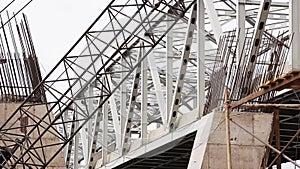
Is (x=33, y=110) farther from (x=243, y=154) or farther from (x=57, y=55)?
(x=57, y=55)

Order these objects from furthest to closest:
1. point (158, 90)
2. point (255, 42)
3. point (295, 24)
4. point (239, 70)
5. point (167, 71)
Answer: point (158, 90) < point (167, 71) < point (239, 70) < point (255, 42) < point (295, 24)

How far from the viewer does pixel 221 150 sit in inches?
979

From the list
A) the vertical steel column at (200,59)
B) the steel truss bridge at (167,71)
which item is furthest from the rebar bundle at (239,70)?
the vertical steel column at (200,59)

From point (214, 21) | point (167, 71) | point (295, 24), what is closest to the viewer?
point (295, 24)

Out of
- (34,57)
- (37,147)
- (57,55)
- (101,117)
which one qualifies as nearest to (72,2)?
(57,55)

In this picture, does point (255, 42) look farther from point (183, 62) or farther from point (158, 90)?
point (158, 90)

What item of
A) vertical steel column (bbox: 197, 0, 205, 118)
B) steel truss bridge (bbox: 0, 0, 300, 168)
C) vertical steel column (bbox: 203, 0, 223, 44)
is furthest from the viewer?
vertical steel column (bbox: 197, 0, 205, 118)

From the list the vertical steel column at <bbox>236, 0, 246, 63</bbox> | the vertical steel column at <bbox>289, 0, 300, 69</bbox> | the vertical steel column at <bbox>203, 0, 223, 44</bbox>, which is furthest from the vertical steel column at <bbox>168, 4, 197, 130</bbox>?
the vertical steel column at <bbox>289, 0, 300, 69</bbox>

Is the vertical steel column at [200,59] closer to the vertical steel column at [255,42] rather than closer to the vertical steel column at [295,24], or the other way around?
the vertical steel column at [255,42]

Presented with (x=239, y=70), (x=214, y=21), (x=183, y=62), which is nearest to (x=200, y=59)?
(x=183, y=62)

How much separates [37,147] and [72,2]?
89.1ft

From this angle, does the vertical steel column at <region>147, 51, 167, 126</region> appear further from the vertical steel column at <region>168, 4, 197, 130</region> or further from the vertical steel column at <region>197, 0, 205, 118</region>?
the vertical steel column at <region>197, 0, 205, 118</region>

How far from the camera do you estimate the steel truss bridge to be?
Answer: 28328mm

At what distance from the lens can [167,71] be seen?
1463 inches
